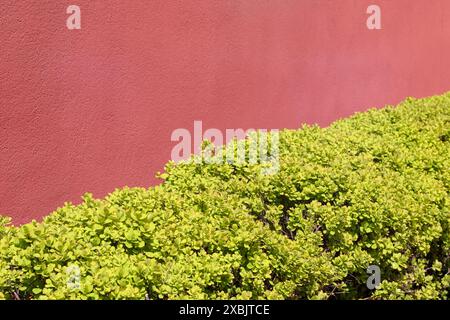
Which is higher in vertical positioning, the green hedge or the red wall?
the red wall

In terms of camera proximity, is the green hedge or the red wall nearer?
the green hedge

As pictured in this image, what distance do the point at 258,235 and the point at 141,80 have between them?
223 cm

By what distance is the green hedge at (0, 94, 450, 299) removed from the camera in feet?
7.71

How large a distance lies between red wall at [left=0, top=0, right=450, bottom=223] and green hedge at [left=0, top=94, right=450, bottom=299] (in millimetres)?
856

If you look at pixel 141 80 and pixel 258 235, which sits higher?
pixel 141 80

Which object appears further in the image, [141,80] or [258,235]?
[141,80]

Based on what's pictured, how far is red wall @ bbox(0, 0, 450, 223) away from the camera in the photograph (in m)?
3.63

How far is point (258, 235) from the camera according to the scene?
9.10ft

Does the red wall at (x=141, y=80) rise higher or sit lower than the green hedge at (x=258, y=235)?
higher

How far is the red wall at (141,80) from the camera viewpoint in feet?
11.9

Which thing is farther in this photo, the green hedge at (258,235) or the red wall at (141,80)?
the red wall at (141,80)

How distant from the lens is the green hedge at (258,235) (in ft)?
7.71

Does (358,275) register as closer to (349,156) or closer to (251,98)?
(349,156)

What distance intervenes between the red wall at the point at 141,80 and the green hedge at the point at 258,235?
86 centimetres
